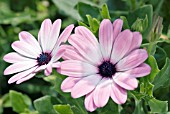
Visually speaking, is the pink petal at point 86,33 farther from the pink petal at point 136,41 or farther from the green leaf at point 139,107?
the green leaf at point 139,107

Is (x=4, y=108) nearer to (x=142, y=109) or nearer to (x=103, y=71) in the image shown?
(x=142, y=109)

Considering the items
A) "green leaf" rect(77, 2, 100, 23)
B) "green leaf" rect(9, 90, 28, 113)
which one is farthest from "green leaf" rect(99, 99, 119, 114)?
"green leaf" rect(9, 90, 28, 113)

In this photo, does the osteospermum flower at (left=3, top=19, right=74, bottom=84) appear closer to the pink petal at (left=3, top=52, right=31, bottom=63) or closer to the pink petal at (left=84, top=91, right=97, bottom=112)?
the pink petal at (left=3, top=52, right=31, bottom=63)

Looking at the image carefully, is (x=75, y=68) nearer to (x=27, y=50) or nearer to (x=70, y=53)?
(x=70, y=53)

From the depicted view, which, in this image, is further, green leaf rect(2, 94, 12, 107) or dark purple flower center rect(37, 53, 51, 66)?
green leaf rect(2, 94, 12, 107)

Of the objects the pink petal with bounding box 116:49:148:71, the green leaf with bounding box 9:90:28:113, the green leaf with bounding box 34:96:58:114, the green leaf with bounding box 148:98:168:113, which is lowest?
the green leaf with bounding box 9:90:28:113

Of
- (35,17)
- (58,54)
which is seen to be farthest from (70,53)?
(35,17)

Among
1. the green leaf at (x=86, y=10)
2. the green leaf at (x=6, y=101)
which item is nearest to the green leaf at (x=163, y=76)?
the green leaf at (x=86, y=10)
